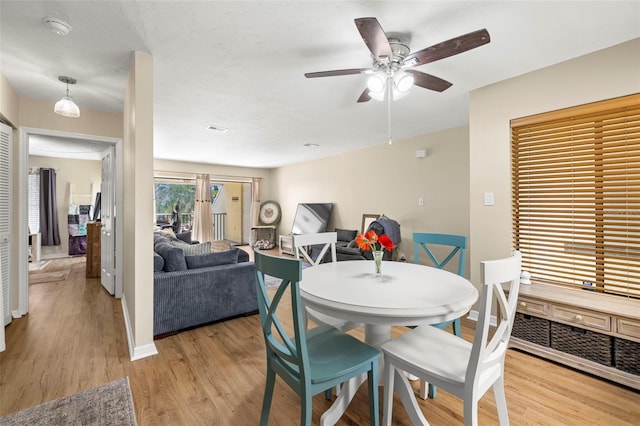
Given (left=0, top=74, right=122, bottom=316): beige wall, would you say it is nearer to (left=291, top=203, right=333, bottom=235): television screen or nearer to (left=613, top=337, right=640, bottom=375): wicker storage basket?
(left=291, top=203, right=333, bottom=235): television screen

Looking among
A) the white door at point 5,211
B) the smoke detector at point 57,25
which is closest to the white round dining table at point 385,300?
the smoke detector at point 57,25

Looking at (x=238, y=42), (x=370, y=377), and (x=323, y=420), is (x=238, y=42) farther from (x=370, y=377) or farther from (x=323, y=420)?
(x=323, y=420)

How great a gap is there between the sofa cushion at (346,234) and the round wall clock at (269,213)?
108 inches

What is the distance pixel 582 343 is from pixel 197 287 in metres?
3.14

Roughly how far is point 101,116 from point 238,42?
256cm

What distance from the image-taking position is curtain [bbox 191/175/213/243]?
720 cm

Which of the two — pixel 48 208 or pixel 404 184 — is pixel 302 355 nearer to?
pixel 404 184

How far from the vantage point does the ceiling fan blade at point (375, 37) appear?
1.38m

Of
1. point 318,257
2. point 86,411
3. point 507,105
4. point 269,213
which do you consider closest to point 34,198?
point 269,213

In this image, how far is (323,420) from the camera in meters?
1.40

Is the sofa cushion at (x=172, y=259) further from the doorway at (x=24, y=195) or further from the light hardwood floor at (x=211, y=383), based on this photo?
the doorway at (x=24, y=195)

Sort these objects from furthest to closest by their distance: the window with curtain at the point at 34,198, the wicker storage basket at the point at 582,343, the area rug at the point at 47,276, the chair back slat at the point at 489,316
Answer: the window with curtain at the point at 34,198, the area rug at the point at 47,276, the wicker storage basket at the point at 582,343, the chair back slat at the point at 489,316

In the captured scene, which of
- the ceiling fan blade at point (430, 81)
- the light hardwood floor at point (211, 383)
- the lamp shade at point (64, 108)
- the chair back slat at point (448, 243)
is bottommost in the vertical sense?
the light hardwood floor at point (211, 383)

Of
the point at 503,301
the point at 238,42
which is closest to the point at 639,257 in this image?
the point at 503,301
